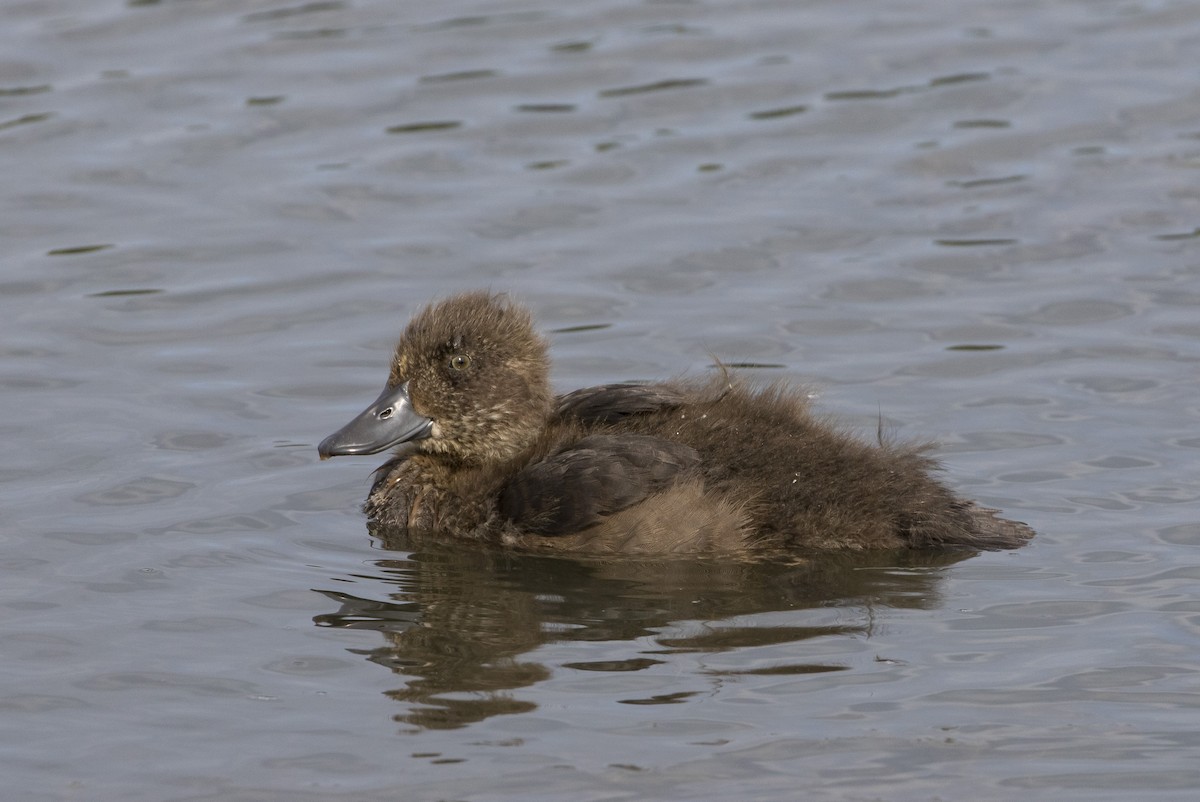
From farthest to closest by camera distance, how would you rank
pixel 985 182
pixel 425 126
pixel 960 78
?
pixel 960 78 < pixel 425 126 < pixel 985 182

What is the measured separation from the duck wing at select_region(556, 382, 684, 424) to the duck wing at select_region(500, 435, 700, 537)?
0.75ft

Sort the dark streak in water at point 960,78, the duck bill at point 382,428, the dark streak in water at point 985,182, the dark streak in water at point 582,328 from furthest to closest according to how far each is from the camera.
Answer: the dark streak in water at point 960,78 < the dark streak in water at point 985,182 < the dark streak in water at point 582,328 < the duck bill at point 382,428

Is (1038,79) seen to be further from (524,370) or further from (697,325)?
(524,370)

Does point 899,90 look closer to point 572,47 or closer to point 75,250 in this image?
point 572,47

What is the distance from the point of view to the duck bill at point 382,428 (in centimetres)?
873

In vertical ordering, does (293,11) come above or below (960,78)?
above

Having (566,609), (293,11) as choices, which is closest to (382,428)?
(566,609)

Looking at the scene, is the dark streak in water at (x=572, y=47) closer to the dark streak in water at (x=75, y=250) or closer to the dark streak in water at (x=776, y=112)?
the dark streak in water at (x=776, y=112)

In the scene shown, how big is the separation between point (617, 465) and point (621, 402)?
503mm

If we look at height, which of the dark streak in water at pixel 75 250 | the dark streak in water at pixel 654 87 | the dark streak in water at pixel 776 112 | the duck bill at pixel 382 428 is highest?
the dark streak in water at pixel 654 87

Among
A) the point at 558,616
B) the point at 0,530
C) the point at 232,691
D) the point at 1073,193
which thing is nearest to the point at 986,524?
the point at 558,616

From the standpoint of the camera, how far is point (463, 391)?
8.74 meters

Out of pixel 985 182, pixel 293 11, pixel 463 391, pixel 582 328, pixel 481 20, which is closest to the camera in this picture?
pixel 463 391

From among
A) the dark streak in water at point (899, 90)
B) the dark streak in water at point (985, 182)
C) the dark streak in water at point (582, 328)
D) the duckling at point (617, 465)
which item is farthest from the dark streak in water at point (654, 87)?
the duckling at point (617, 465)
